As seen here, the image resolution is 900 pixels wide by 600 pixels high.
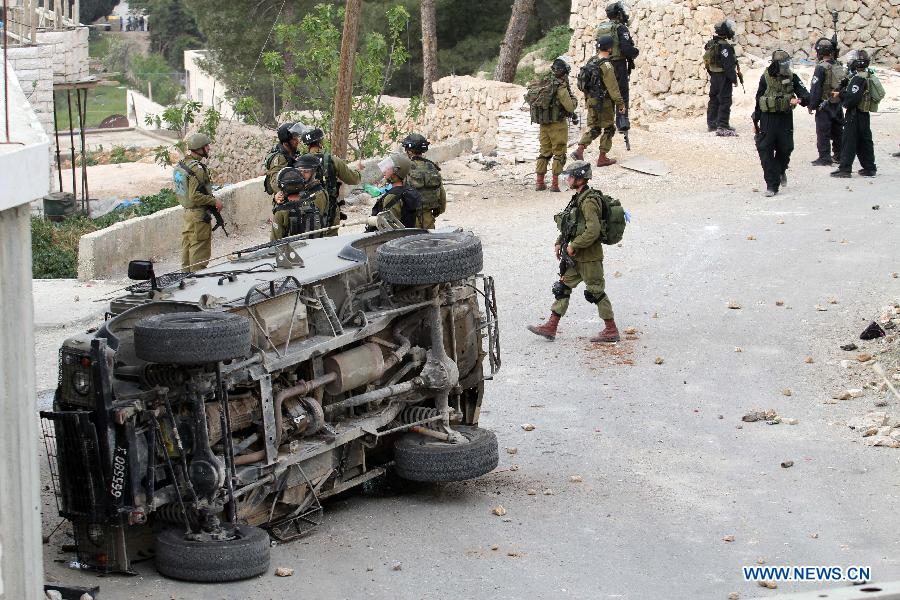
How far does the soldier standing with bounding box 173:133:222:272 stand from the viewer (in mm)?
13469

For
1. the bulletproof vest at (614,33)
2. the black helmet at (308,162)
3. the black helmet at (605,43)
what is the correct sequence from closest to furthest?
the black helmet at (308,162) < the black helmet at (605,43) < the bulletproof vest at (614,33)

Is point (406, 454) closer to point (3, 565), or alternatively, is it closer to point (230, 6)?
point (3, 565)

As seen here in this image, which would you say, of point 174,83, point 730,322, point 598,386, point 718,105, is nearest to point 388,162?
point 598,386

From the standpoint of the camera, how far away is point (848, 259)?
14359 mm

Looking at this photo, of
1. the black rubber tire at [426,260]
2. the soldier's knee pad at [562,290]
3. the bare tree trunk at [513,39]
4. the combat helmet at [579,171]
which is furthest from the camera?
the bare tree trunk at [513,39]

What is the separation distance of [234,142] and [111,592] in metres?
22.8

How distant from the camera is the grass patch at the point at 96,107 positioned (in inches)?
2066

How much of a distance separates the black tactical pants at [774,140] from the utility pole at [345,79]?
5.90 m

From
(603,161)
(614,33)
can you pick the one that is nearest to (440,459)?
(603,161)

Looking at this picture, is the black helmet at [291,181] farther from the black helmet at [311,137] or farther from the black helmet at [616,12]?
the black helmet at [616,12]

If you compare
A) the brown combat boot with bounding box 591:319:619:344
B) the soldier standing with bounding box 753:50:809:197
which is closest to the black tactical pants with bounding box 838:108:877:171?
the soldier standing with bounding box 753:50:809:197

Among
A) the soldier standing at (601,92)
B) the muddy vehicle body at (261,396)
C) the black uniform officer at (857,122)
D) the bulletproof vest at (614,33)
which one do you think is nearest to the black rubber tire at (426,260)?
the muddy vehicle body at (261,396)

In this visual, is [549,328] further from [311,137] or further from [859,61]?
[859,61]

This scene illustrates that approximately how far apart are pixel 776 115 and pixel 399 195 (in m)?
7.24
